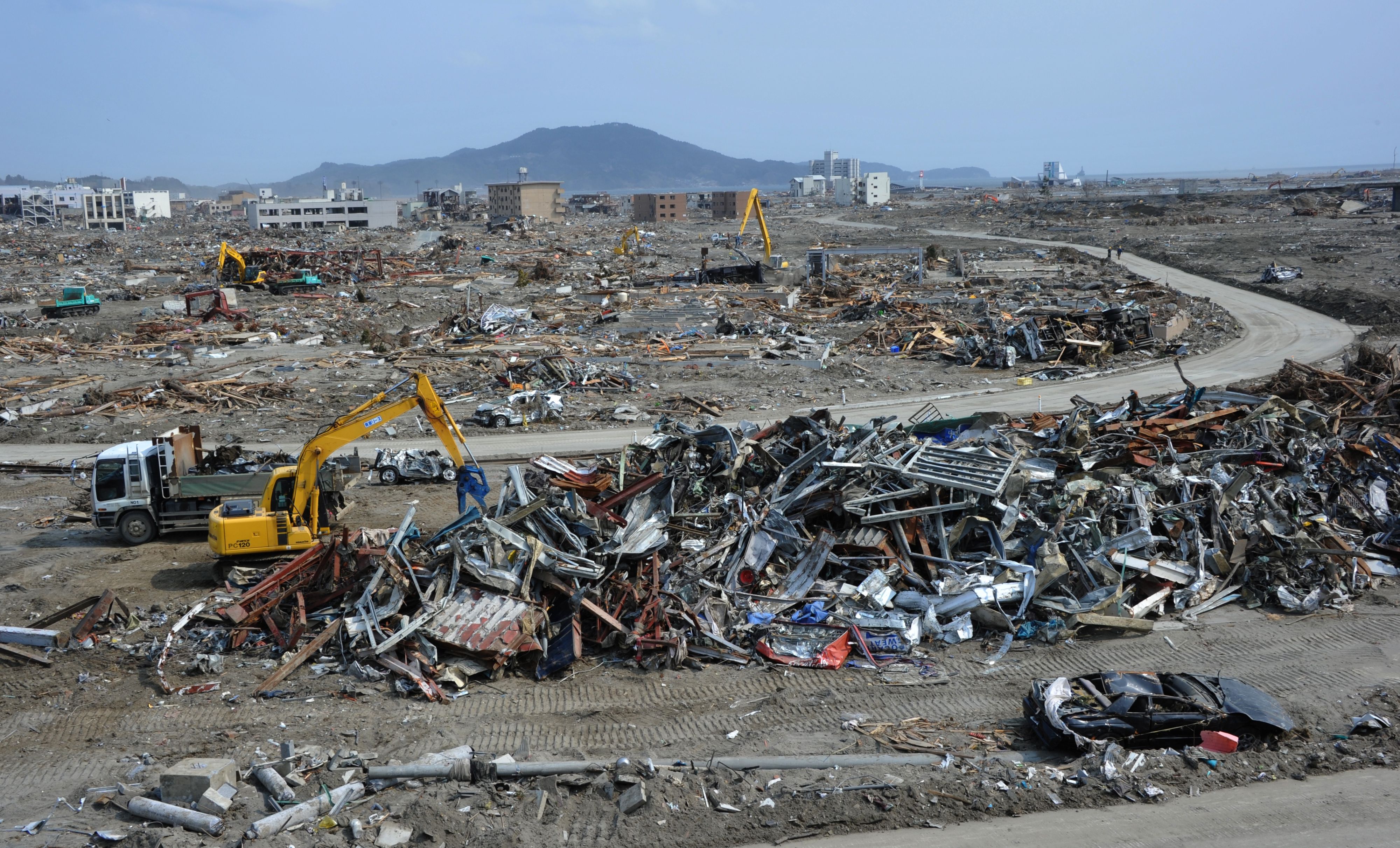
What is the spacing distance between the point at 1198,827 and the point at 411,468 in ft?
50.2

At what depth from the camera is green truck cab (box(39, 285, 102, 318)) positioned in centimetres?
4009

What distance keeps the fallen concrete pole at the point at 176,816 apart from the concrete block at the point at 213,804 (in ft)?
0.13

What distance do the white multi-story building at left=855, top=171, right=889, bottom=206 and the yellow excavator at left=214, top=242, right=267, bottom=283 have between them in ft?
383

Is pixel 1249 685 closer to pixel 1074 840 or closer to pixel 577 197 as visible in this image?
pixel 1074 840

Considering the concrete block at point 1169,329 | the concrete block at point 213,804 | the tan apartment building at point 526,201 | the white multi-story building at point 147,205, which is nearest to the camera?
the concrete block at point 213,804

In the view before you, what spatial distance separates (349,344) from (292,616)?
2382 centimetres

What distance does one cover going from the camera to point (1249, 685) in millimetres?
10711

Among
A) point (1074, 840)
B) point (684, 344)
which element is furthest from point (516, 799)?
point (684, 344)

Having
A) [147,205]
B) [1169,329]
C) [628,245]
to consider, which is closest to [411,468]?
[1169,329]

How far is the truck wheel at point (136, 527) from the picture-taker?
1606 cm

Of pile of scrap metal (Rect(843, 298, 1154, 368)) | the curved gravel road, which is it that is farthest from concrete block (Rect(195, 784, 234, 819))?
pile of scrap metal (Rect(843, 298, 1154, 368))

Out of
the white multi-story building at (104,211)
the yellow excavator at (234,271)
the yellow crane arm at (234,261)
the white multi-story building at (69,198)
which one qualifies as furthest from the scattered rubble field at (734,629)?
the white multi-story building at (69,198)

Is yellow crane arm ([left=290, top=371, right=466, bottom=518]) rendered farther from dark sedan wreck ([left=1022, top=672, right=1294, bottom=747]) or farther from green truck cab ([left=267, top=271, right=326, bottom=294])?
green truck cab ([left=267, top=271, right=326, bottom=294])

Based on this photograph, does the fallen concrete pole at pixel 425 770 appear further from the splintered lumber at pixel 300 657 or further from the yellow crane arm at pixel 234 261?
the yellow crane arm at pixel 234 261
